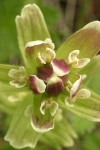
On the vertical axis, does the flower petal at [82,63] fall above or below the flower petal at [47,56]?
below

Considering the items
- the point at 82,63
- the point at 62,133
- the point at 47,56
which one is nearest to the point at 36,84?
the point at 47,56

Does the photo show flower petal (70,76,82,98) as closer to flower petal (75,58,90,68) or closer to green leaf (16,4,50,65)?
flower petal (75,58,90,68)

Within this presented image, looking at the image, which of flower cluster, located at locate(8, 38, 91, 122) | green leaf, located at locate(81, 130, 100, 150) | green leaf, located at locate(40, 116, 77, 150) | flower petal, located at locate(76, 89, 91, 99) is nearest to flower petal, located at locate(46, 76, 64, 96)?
flower cluster, located at locate(8, 38, 91, 122)

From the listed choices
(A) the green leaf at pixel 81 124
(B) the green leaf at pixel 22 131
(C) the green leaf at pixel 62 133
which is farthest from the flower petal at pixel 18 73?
(A) the green leaf at pixel 81 124

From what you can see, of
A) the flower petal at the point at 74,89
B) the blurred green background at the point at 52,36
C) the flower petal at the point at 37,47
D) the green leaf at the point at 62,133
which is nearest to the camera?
the flower petal at the point at 74,89

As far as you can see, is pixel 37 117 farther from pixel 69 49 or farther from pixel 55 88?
pixel 69 49

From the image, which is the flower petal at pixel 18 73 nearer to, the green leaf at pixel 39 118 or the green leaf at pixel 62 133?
the green leaf at pixel 39 118

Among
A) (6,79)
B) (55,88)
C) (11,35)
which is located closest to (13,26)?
(11,35)
